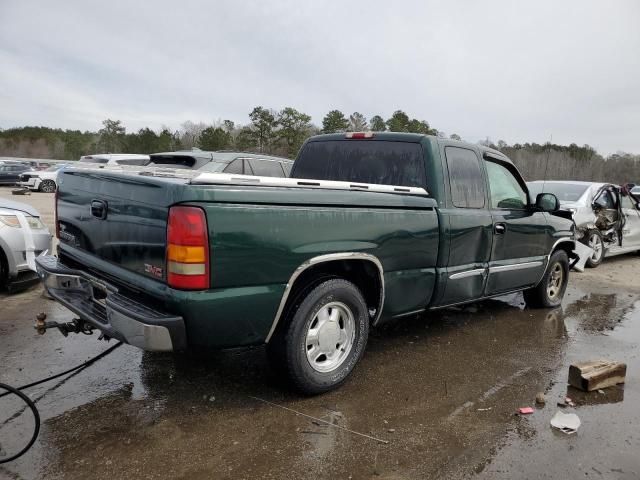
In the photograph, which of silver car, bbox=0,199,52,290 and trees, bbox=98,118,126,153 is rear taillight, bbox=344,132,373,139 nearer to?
silver car, bbox=0,199,52,290

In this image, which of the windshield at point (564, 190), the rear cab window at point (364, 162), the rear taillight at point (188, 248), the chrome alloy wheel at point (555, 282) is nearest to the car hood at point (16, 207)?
the rear cab window at point (364, 162)

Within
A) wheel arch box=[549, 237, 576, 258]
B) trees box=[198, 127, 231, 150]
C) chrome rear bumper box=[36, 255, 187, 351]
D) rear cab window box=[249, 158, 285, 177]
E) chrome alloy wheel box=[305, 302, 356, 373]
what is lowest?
chrome alloy wheel box=[305, 302, 356, 373]

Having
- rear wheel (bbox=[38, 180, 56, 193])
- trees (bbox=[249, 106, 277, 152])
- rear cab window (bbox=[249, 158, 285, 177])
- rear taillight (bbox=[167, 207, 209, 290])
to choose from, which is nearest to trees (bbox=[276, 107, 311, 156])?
trees (bbox=[249, 106, 277, 152])

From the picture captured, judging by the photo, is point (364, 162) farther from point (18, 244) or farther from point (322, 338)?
point (18, 244)

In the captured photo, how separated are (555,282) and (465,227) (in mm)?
2699

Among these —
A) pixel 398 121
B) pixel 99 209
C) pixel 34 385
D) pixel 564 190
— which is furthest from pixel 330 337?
pixel 398 121

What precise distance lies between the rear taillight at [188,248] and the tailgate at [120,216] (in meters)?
0.08

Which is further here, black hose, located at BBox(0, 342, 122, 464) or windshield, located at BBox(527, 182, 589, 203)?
windshield, located at BBox(527, 182, 589, 203)

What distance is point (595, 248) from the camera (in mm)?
9516

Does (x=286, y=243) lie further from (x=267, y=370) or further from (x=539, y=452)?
(x=539, y=452)

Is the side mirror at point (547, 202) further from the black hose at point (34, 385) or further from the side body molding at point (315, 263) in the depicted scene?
the black hose at point (34, 385)

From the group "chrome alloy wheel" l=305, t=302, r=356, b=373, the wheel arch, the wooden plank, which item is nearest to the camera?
"chrome alloy wheel" l=305, t=302, r=356, b=373

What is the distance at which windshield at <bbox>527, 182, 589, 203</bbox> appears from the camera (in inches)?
366

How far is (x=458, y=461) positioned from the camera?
110 inches
